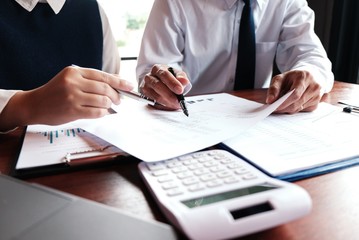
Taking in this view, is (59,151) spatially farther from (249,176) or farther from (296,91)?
(296,91)

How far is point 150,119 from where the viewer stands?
608 mm

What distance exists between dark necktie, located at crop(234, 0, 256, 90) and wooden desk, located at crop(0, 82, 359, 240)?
2.06 feet

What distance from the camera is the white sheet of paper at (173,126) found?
46 centimetres

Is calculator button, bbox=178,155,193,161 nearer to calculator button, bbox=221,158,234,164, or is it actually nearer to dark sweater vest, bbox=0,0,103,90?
calculator button, bbox=221,158,234,164

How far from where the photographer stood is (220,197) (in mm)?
322

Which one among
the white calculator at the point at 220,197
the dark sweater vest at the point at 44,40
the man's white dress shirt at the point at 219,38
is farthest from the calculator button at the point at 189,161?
the dark sweater vest at the point at 44,40

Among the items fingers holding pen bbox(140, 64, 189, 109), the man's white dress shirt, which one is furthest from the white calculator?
the man's white dress shirt

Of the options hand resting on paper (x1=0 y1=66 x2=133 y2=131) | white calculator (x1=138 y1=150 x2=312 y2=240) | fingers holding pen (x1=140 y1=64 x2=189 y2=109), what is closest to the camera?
white calculator (x1=138 y1=150 x2=312 y2=240)

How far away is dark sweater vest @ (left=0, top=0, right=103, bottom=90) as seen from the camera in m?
0.92

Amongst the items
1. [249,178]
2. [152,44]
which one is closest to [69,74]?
[249,178]

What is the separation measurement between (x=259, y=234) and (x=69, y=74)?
0.39 metres

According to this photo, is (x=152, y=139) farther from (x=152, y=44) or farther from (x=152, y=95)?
(x=152, y=44)

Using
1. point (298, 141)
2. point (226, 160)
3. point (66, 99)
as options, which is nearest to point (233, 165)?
point (226, 160)

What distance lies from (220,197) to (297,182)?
0.46ft
